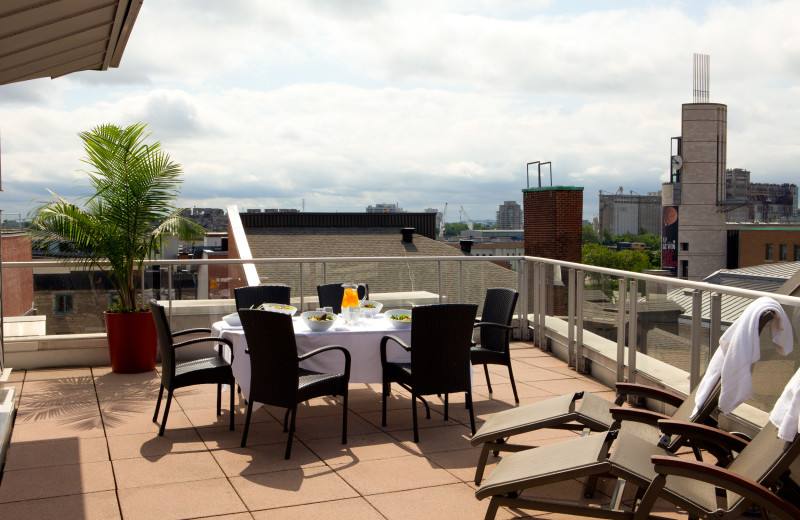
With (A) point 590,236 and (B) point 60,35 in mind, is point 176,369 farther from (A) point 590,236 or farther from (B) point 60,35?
(A) point 590,236

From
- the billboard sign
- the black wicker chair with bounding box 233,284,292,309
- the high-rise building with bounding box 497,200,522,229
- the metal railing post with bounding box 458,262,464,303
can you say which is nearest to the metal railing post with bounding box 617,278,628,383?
the metal railing post with bounding box 458,262,464,303

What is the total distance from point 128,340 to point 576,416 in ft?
15.7

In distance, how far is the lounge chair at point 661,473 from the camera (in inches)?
99.0

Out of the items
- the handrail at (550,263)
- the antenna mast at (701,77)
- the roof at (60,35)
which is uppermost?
the antenna mast at (701,77)

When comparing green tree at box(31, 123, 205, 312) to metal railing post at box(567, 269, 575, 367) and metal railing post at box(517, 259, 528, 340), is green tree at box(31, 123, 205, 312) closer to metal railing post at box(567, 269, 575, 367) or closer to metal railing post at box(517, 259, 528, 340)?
metal railing post at box(517, 259, 528, 340)

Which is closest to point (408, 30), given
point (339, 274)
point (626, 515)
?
point (339, 274)

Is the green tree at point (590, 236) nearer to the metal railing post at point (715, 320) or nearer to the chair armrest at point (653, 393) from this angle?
the metal railing post at point (715, 320)

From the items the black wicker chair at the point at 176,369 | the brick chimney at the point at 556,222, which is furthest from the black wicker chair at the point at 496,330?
the brick chimney at the point at 556,222

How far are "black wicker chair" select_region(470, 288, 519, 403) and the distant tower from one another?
62192 mm

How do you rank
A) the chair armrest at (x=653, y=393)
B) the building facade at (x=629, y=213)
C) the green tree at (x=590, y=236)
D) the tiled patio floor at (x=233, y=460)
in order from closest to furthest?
the tiled patio floor at (x=233, y=460)
the chair armrest at (x=653, y=393)
the green tree at (x=590, y=236)
the building facade at (x=629, y=213)

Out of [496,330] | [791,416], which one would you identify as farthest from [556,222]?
[791,416]

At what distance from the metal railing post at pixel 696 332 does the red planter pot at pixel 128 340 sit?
502cm

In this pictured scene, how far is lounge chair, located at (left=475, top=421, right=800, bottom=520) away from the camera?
8.25 feet

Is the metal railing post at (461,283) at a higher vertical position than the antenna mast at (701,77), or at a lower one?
lower
